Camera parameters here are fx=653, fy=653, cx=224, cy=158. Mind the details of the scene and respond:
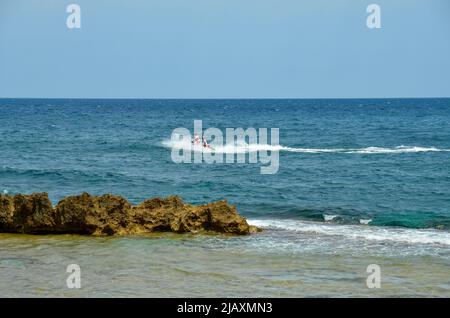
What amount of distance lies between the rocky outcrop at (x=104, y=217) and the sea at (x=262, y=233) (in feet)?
1.50

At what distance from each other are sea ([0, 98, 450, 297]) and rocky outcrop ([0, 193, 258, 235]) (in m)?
0.46

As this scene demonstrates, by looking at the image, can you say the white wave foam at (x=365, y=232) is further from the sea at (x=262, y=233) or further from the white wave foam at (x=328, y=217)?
the white wave foam at (x=328, y=217)

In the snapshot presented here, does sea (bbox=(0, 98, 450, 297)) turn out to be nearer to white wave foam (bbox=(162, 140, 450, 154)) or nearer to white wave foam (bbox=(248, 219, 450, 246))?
white wave foam (bbox=(248, 219, 450, 246))

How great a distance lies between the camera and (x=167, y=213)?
20.4 meters

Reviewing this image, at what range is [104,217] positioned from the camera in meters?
19.9

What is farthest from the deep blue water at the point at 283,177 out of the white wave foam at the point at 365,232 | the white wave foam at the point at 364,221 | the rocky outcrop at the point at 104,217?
the rocky outcrop at the point at 104,217

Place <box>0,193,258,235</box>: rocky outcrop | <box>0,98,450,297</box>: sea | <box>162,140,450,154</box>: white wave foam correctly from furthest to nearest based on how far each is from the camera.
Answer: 1. <box>162,140,450,154</box>: white wave foam
2. <box>0,193,258,235</box>: rocky outcrop
3. <box>0,98,450,297</box>: sea

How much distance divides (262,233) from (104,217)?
491 centimetres

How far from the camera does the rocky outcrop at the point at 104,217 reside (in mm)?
19719

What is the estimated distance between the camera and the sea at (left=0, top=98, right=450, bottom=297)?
1457 centimetres

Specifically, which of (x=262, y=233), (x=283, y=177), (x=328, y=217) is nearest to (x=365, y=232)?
(x=328, y=217)

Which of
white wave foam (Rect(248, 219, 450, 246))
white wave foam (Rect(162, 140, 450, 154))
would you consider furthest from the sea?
white wave foam (Rect(162, 140, 450, 154))

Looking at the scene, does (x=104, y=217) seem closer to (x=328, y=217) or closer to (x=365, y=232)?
(x=365, y=232)
